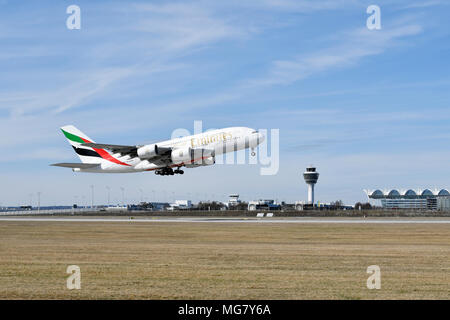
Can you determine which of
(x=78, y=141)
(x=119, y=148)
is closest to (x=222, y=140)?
(x=119, y=148)

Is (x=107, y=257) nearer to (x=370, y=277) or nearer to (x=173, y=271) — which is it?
(x=173, y=271)

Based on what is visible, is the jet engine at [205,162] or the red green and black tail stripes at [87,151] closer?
the jet engine at [205,162]

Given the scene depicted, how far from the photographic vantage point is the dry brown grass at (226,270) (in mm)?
18672

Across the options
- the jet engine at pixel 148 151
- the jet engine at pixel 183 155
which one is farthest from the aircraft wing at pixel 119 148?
the jet engine at pixel 183 155

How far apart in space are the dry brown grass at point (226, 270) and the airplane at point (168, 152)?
34346 millimetres

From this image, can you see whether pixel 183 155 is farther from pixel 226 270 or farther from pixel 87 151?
pixel 226 270

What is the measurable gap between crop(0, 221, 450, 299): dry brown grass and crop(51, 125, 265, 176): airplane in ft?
113

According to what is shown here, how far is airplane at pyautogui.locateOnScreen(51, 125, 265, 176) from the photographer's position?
236 feet

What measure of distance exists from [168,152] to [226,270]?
53487mm

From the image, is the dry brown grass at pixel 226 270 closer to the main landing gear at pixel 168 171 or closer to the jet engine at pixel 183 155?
the jet engine at pixel 183 155

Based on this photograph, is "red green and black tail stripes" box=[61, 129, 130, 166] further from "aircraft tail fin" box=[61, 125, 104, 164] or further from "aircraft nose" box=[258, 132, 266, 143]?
"aircraft nose" box=[258, 132, 266, 143]

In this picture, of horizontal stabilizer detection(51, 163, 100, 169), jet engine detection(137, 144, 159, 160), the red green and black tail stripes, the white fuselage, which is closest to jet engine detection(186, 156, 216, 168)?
the white fuselage

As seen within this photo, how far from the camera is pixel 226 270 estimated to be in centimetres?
2417
